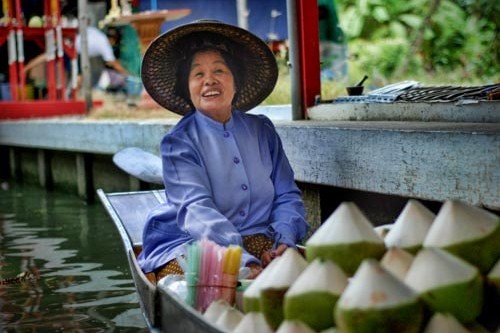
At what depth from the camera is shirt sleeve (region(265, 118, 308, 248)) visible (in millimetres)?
4398

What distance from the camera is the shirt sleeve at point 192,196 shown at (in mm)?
4102

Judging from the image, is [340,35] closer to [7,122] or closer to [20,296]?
[7,122]

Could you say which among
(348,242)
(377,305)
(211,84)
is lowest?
(377,305)

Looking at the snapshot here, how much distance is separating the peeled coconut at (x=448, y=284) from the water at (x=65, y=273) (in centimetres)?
263

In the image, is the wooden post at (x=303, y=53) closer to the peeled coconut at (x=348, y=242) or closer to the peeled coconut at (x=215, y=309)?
the peeled coconut at (x=215, y=309)

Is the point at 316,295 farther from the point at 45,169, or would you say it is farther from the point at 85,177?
the point at 45,169

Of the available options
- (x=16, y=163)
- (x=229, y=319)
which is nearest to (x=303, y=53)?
(x=229, y=319)

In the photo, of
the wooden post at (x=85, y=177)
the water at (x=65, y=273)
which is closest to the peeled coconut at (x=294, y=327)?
the water at (x=65, y=273)

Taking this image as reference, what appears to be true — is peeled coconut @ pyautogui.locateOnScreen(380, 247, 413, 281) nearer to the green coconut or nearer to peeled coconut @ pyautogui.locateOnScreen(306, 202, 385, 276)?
peeled coconut @ pyautogui.locateOnScreen(306, 202, 385, 276)

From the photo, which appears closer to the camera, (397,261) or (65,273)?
(397,261)

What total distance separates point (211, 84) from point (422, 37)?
992 cm

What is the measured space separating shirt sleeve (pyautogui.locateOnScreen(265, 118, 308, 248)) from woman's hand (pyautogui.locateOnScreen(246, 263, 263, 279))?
0.29m

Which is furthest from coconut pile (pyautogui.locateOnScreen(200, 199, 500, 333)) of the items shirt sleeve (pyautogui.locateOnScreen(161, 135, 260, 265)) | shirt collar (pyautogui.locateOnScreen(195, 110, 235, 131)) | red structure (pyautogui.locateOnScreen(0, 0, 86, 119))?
red structure (pyautogui.locateOnScreen(0, 0, 86, 119))

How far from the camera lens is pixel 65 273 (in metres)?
6.77
